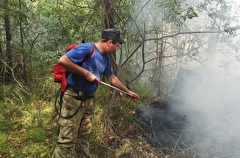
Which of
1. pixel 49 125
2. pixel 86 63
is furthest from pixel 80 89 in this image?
pixel 49 125

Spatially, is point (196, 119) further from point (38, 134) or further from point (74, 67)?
point (74, 67)

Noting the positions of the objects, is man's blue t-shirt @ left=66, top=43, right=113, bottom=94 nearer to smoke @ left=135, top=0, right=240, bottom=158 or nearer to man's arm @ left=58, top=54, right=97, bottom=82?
man's arm @ left=58, top=54, right=97, bottom=82

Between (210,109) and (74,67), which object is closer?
(74,67)

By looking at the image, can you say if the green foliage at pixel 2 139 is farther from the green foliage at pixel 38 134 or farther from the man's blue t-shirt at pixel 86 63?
the man's blue t-shirt at pixel 86 63

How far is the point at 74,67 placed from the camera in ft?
8.61

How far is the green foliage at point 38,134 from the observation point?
155 inches

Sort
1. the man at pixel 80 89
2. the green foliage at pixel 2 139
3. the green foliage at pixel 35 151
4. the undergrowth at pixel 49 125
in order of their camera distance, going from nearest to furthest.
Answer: the man at pixel 80 89 → the green foliage at pixel 35 151 → the green foliage at pixel 2 139 → the undergrowth at pixel 49 125

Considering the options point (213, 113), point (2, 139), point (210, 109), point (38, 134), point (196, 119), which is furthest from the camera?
point (210, 109)

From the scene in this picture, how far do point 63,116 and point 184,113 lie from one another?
10.9ft

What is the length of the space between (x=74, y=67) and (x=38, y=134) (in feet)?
6.47

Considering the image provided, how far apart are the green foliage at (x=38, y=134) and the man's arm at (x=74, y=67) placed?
1890mm

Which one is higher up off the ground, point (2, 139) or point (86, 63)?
point (86, 63)

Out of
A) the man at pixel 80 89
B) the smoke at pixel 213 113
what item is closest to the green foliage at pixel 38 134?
the man at pixel 80 89

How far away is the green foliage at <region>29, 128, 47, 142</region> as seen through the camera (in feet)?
12.9
